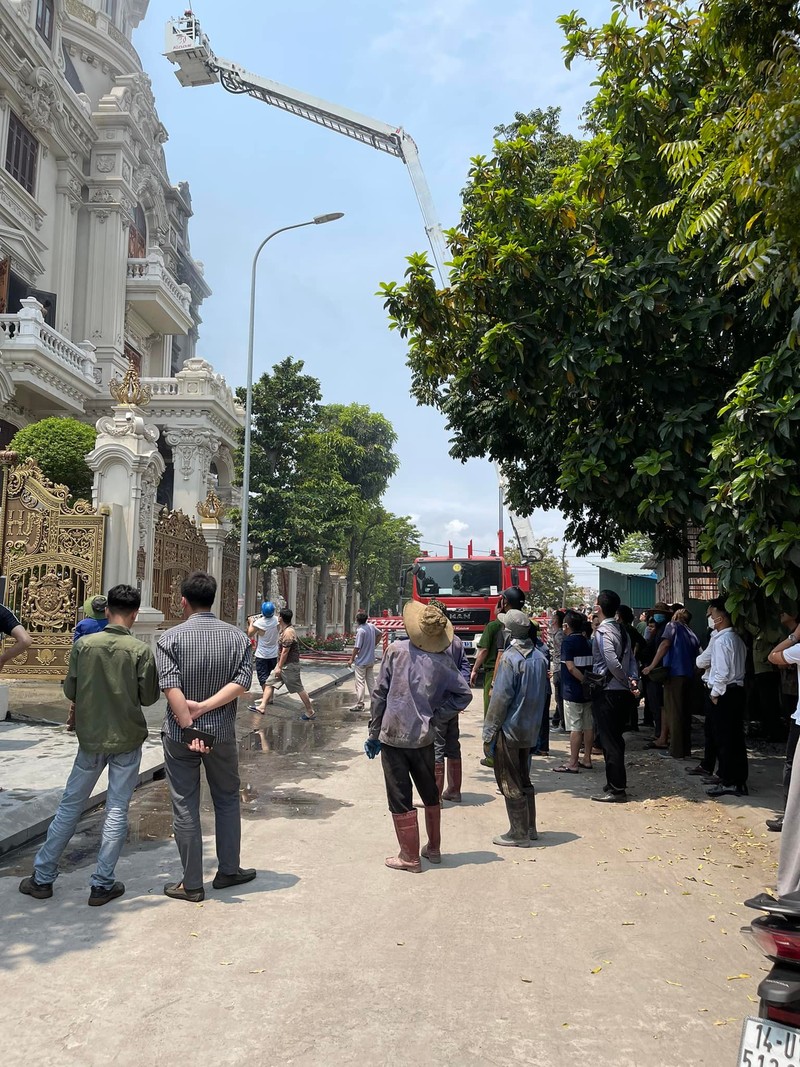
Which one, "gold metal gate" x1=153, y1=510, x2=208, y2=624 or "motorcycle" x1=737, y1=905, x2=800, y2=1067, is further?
"gold metal gate" x1=153, y1=510, x2=208, y2=624

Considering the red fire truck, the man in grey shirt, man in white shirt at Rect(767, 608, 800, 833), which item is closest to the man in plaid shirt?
man in white shirt at Rect(767, 608, 800, 833)

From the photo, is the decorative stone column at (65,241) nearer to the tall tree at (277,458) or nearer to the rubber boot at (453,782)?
the tall tree at (277,458)

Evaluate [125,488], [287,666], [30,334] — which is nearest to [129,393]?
[125,488]

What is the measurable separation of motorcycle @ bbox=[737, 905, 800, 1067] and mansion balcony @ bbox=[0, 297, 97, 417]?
62.5 ft

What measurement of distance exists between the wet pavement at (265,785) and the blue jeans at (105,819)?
61 cm

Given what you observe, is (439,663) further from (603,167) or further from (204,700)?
(603,167)

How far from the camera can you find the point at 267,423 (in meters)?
24.0

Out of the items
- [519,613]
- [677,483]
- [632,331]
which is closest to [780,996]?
[519,613]

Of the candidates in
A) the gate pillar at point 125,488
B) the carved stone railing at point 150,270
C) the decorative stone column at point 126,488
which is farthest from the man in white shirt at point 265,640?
the carved stone railing at point 150,270

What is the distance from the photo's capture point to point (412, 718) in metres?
5.05

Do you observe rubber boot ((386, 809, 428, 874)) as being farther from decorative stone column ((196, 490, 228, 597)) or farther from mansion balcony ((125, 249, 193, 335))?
mansion balcony ((125, 249, 193, 335))

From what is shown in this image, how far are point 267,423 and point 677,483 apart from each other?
60.0ft

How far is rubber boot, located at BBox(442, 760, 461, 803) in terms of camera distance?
23.0ft

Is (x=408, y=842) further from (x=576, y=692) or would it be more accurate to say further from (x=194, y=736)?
(x=576, y=692)
